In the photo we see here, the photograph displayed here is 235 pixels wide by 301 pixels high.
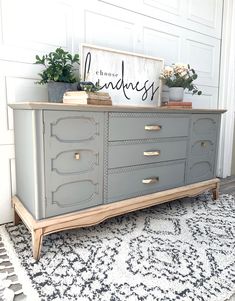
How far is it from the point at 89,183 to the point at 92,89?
53 centimetres

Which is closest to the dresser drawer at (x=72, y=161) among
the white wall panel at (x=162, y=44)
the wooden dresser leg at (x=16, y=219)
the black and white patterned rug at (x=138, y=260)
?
the black and white patterned rug at (x=138, y=260)

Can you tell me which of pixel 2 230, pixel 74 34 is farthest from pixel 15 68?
pixel 2 230

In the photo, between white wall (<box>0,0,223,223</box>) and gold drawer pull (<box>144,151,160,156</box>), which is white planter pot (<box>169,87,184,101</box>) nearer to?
white wall (<box>0,0,223,223</box>)

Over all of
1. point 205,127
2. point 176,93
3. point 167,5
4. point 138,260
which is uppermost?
point 167,5

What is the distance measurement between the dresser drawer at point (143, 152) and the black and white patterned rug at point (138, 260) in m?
0.41

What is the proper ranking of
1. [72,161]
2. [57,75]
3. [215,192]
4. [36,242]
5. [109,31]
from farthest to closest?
1. [215,192]
2. [109,31]
3. [57,75]
4. [72,161]
5. [36,242]

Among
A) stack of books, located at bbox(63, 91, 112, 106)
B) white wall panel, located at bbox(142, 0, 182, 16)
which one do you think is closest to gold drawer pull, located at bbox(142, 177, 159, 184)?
stack of books, located at bbox(63, 91, 112, 106)

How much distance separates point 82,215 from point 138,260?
36 centimetres

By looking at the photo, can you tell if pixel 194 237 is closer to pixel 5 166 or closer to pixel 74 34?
pixel 5 166

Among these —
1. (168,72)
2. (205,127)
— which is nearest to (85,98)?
(168,72)

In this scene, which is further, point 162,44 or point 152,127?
point 162,44

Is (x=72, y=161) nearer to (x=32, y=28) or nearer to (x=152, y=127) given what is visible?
(x=152, y=127)

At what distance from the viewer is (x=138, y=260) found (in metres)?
1.24

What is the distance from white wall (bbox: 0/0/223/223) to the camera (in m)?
1.54
